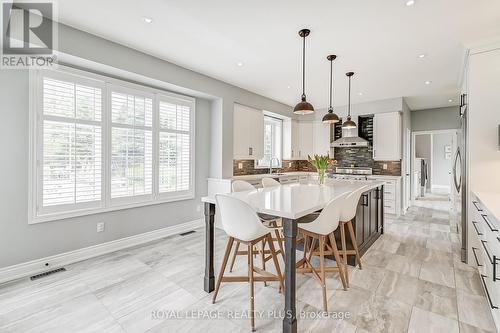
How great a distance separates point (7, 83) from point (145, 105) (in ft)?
4.96

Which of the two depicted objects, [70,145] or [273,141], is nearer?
[70,145]

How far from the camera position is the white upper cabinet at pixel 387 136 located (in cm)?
548

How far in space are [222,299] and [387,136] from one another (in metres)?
5.27

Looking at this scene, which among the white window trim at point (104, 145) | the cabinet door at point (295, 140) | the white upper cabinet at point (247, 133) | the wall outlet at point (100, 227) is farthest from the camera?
the cabinet door at point (295, 140)

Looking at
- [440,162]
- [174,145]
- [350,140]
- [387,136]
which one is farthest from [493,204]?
[440,162]

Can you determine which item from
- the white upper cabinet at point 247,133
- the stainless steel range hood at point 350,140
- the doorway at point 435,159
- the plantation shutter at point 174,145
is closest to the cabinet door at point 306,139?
the stainless steel range hood at point 350,140

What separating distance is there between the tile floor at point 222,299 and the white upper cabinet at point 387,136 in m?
Answer: 2.85

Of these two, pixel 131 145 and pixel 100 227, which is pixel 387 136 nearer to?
pixel 131 145

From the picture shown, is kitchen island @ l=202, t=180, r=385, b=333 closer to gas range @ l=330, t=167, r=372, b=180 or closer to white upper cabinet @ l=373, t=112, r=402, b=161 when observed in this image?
gas range @ l=330, t=167, r=372, b=180

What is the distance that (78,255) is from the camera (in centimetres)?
299

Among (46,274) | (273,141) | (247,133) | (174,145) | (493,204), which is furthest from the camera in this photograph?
(273,141)

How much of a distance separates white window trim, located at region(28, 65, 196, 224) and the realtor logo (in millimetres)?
145

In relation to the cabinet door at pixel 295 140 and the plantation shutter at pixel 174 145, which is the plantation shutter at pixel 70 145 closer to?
the plantation shutter at pixel 174 145

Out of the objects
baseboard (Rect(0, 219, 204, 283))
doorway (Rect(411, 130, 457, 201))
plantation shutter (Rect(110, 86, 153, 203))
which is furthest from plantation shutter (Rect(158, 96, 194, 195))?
doorway (Rect(411, 130, 457, 201))
